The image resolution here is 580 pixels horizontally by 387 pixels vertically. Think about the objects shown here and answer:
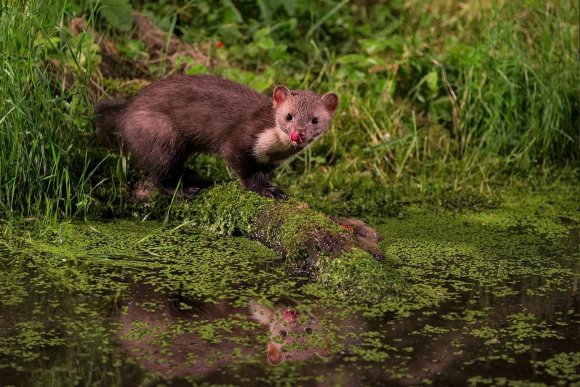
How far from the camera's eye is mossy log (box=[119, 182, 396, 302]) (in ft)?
16.8

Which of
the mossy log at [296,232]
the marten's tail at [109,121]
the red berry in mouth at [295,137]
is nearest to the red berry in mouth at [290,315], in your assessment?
the mossy log at [296,232]

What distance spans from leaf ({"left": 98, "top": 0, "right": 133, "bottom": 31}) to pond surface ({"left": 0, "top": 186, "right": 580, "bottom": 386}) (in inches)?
82.8

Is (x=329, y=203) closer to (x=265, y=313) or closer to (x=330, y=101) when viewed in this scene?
(x=330, y=101)

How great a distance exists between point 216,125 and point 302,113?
1.79ft

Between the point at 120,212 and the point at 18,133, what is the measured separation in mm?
885

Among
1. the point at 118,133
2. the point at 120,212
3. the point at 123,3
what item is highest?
the point at 123,3

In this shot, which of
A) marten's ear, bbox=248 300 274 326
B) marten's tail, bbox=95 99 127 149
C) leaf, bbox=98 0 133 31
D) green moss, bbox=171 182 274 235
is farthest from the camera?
leaf, bbox=98 0 133 31

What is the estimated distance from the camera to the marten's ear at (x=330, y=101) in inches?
258

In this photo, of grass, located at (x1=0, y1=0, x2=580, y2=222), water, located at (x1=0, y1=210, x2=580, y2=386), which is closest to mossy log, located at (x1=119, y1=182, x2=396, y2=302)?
water, located at (x1=0, y1=210, x2=580, y2=386)

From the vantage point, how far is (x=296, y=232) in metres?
5.55

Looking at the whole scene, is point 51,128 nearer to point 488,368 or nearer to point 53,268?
point 53,268

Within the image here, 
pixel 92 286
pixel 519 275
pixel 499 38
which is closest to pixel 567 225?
pixel 519 275

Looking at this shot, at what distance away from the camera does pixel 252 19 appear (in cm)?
905

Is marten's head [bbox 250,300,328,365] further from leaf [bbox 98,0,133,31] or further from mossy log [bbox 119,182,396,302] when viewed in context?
leaf [bbox 98,0,133,31]
